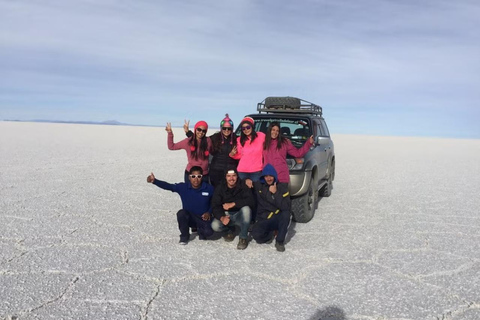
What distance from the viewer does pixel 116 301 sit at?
3646 mm

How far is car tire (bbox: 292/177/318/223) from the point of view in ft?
21.0

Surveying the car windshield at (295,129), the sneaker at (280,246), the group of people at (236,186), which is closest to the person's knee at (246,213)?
the group of people at (236,186)

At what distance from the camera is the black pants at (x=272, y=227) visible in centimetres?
515

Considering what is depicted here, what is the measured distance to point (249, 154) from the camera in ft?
19.2

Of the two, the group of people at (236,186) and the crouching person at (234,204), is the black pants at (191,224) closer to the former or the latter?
the group of people at (236,186)

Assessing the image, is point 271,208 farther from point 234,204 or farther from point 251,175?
point 251,175

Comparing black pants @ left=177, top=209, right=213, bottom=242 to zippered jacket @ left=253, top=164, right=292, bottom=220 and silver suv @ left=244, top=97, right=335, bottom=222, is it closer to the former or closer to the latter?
zippered jacket @ left=253, top=164, right=292, bottom=220

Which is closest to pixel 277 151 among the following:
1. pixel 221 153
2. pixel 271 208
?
pixel 221 153

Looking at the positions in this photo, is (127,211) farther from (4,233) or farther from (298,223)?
(298,223)

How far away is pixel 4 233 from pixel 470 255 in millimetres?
6106

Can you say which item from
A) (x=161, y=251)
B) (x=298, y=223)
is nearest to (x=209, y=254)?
(x=161, y=251)

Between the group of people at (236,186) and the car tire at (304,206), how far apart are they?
2.45ft

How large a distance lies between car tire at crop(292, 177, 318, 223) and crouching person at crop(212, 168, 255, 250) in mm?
1319

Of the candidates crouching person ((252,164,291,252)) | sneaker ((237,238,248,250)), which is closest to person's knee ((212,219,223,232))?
sneaker ((237,238,248,250))
